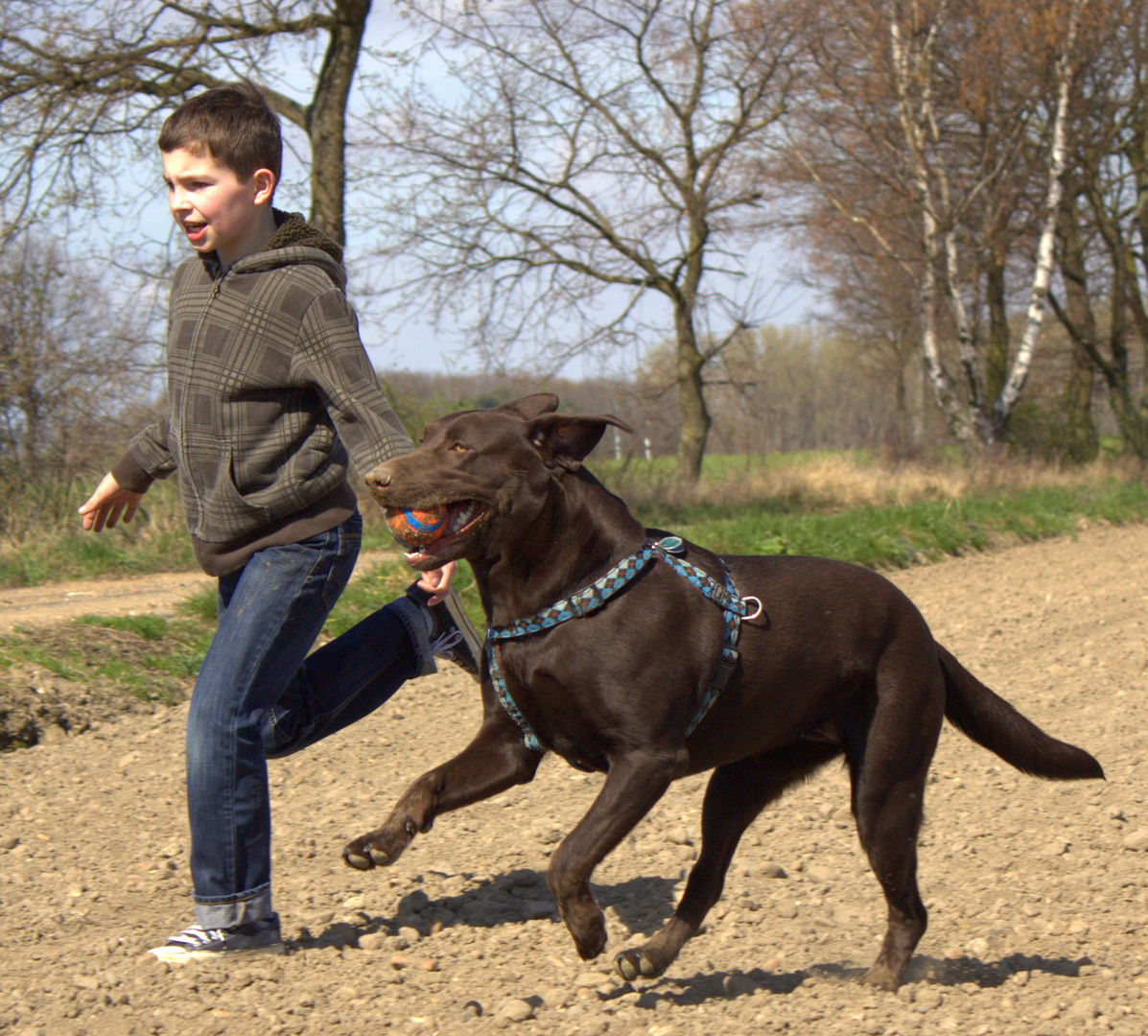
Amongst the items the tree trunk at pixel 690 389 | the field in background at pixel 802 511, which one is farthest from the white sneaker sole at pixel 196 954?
the tree trunk at pixel 690 389

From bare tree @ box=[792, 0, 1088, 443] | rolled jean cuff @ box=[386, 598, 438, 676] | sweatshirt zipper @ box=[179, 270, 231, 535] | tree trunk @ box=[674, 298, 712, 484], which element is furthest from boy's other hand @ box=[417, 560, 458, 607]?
bare tree @ box=[792, 0, 1088, 443]

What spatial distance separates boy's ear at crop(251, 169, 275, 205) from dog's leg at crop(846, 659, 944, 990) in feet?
6.70

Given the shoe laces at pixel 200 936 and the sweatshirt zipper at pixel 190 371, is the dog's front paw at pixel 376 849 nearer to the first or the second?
the shoe laces at pixel 200 936

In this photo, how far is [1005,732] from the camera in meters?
3.40

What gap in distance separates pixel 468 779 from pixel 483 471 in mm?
779

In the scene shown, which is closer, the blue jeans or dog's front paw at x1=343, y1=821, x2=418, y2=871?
dog's front paw at x1=343, y1=821, x2=418, y2=871

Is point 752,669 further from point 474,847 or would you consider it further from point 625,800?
point 474,847

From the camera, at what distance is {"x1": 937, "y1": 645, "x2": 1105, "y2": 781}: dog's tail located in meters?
3.40

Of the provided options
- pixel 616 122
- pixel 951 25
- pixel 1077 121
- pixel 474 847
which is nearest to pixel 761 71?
pixel 616 122

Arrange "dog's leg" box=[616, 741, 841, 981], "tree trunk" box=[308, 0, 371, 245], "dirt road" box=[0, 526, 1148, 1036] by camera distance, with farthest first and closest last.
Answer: "tree trunk" box=[308, 0, 371, 245] < "dog's leg" box=[616, 741, 841, 981] < "dirt road" box=[0, 526, 1148, 1036]

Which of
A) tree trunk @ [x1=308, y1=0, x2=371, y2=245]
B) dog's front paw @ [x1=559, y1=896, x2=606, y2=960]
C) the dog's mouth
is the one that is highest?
→ tree trunk @ [x1=308, y1=0, x2=371, y2=245]

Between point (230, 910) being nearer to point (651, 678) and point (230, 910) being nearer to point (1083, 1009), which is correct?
point (651, 678)

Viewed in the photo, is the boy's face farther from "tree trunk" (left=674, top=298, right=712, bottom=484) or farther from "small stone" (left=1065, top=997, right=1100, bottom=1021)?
"tree trunk" (left=674, top=298, right=712, bottom=484)

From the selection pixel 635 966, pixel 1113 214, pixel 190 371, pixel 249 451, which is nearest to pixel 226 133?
pixel 190 371
